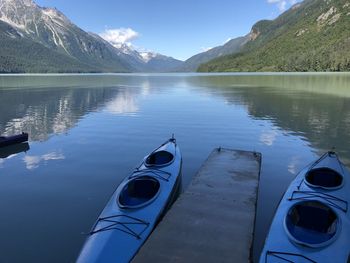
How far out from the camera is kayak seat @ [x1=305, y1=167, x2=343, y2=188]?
18.6 m

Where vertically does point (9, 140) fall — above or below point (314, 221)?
above

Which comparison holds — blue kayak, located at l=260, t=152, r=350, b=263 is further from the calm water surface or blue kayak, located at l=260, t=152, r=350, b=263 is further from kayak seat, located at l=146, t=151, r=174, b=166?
kayak seat, located at l=146, t=151, r=174, b=166

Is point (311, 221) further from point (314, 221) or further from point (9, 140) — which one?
point (9, 140)

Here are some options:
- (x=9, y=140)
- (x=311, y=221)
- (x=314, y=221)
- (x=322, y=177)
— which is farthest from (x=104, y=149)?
(x=314, y=221)

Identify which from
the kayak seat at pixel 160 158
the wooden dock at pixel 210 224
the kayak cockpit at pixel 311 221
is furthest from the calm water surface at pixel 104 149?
the kayak seat at pixel 160 158

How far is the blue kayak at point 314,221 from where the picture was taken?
1127cm

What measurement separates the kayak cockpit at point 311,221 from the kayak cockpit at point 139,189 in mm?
6481

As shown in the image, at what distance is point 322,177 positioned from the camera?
19.2 metres

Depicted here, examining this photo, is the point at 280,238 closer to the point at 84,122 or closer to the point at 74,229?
the point at 74,229

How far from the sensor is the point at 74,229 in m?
15.9

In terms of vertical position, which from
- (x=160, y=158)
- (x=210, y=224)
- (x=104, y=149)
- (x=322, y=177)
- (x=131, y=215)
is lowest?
(x=104, y=149)

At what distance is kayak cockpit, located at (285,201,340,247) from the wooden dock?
1.76m

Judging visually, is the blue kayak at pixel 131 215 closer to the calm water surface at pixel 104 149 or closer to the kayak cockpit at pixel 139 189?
the kayak cockpit at pixel 139 189

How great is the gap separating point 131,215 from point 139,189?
12.6ft
